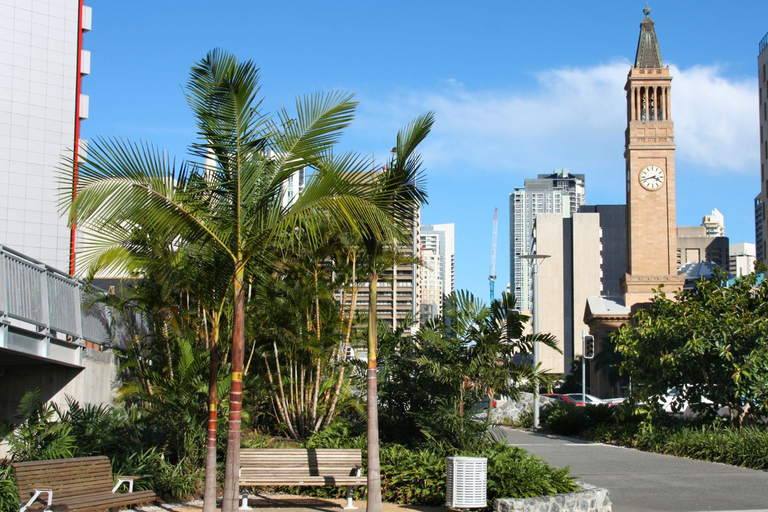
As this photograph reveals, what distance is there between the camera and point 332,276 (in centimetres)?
1875

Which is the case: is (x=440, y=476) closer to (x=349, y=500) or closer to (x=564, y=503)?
(x=349, y=500)

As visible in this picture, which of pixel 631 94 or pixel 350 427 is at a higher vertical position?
pixel 631 94

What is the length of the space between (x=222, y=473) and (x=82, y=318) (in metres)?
4.72

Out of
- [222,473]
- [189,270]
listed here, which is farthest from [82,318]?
[189,270]

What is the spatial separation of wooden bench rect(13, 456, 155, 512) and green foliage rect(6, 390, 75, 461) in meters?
1.44

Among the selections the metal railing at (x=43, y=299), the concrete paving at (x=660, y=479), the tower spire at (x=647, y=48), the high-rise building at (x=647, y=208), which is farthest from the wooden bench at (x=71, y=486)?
the tower spire at (x=647, y=48)

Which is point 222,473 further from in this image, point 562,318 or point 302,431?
point 562,318

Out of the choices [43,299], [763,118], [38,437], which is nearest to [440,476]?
[38,437]

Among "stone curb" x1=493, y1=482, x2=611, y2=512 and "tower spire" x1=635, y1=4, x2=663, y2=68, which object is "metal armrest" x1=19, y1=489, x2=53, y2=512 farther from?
"tower spire" x1=635, y1=4, x2=663, y2=68

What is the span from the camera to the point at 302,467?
1173cm

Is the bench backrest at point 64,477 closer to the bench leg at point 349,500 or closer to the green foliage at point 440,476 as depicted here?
the bench leg at point 349,500

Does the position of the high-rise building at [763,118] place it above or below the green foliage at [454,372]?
above

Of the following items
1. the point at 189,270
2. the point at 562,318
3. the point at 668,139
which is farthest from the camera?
the point at 562,318

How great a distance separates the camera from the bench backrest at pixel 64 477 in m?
9.13
